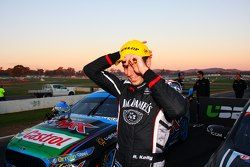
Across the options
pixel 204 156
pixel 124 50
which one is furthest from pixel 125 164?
pixel 204 156

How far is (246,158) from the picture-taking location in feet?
10.5

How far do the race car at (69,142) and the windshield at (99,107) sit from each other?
0.02 m

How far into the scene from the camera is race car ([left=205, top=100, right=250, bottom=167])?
10.6 ft

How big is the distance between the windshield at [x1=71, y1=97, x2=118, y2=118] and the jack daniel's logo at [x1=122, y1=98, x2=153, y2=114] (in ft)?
10.9

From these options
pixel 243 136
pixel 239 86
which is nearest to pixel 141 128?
pixel 243 136

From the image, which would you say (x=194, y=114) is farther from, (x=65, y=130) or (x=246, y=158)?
(x=246, y=158)

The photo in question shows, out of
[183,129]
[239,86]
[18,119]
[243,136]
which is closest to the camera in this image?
[243,136]

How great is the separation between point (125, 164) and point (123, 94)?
64cm

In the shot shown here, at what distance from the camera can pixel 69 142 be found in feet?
16.8

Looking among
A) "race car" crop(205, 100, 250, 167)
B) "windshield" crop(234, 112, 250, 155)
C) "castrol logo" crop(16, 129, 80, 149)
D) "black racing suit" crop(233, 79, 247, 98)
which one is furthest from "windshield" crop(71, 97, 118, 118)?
"black racing suit" crop(233, 79, 247, 98)

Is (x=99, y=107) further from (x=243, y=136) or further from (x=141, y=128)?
(x=141, y=128)

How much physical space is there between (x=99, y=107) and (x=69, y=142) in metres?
1.74

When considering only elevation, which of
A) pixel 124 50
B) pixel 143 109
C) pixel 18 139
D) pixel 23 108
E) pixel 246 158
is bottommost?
pixel 23 108

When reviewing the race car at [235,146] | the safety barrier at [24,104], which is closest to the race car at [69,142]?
the race car at [235,146]
